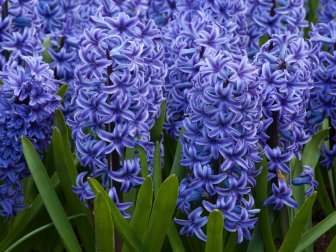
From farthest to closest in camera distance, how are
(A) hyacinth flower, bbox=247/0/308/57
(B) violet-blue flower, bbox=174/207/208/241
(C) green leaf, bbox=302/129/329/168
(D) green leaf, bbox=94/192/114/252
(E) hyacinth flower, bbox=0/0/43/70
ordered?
(A) hyacinth flower, bbox=247/0/308/57 < (E) hyacinth flower, bbox=0/0/43/70 < (C) green leaf, bbox=302/129/329/168 < (B) violet-blue flower, bbox=174/207/208/241 < (D) green leaf, bbox=94/192/114/252

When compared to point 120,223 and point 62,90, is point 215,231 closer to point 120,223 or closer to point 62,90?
point 120,223

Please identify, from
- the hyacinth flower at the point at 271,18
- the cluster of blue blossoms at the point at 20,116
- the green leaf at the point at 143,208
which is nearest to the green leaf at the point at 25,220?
the cluster of blue blossoms at the point at 20,116

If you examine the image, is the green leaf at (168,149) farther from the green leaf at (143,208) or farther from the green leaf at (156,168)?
the green leaf at (143,208)

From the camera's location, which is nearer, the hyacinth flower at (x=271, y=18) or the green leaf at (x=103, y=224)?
the green leaf at (x=103, y=224)

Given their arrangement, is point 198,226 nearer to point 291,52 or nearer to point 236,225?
point 236,225

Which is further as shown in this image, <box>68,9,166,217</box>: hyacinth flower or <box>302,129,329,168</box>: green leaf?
<box>302,129,329,168</box>: green leaf

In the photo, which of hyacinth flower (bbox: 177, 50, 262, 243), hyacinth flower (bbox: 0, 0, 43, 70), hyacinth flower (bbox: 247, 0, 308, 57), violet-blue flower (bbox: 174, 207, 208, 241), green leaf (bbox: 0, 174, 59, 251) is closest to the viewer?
hyacinth flower (bbox: 177, 50, 262, 243)

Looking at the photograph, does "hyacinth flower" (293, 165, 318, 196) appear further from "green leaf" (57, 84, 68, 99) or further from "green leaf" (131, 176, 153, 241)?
"green leaf" (57, 84, 68, 99)

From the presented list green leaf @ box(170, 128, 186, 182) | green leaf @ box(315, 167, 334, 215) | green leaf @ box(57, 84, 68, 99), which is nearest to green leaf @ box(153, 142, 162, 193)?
green leaf @ box(170, 128, 186, 182)
